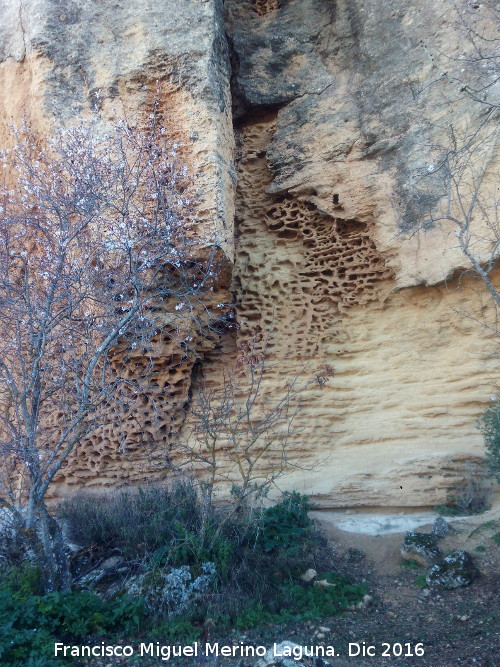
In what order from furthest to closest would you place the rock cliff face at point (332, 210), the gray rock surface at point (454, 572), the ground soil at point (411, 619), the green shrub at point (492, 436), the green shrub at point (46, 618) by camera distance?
the rock cliff face at point (332, 210), the green shrub at point (492, 436), the gray rock surface at point (454, 572), the ground soil at point (411, 619), the green shrub at point (46, 618)

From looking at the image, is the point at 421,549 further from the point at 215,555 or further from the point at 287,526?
the point at 215,555

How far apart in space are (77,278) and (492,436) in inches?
157

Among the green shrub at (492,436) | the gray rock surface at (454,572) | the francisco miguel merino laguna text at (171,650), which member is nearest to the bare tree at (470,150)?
the green shrub at (492,436)

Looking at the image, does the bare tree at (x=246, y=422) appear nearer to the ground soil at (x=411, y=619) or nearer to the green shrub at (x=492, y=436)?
the ground soil at (x=411, y=619)

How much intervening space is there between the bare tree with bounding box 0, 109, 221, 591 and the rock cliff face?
35 cm

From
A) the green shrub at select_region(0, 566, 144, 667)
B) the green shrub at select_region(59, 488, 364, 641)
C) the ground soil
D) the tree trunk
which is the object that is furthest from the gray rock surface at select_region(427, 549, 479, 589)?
the tree trunk

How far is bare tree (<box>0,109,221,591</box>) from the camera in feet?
16.2

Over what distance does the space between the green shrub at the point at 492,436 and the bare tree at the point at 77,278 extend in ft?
9.90

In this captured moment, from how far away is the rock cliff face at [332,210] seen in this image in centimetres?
643

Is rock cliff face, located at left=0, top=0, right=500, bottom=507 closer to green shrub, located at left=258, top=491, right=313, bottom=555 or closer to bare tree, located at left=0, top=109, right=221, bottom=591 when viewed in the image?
bare tree, located at left=0, top=109, right=221, bottom=591

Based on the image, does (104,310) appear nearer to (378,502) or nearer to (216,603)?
(216,603)

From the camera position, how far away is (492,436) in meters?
5.72

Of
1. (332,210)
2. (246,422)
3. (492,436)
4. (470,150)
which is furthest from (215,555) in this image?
(470,150)

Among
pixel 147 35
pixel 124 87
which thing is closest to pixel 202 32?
pixel 147 35
